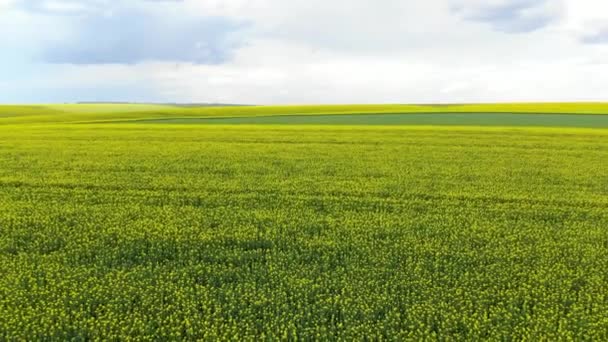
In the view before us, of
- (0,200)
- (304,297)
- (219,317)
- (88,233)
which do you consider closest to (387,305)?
(304,297)

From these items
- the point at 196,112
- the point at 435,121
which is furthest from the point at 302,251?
the point at 196,112

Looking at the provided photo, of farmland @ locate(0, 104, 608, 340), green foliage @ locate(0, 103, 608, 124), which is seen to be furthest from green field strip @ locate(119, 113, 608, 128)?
farmland @ locate(0, 104, 608, 340)

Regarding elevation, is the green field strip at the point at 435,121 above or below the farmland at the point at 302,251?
above

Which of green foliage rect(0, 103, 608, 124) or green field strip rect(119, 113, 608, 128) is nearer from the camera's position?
green field strip rect(119, 113, 608, 128)

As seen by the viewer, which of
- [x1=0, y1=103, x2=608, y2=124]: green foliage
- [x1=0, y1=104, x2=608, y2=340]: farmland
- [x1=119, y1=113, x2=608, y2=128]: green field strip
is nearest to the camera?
[x1=0, y1=104, x2=608, y2=340]: farmland

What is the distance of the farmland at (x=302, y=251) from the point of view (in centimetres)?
648

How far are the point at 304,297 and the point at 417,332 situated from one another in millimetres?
1773

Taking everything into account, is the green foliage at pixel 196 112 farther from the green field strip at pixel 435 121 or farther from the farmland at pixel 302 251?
the farmland at pixel 302 251

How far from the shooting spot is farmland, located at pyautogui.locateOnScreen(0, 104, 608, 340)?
6.48 meters

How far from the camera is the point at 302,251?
8.73m

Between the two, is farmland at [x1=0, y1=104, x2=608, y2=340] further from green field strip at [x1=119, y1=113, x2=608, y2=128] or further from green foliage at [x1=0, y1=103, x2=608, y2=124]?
green foliage at [x1=0, y1=103, x2=608, y2=124]

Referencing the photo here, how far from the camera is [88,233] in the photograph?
376 inches

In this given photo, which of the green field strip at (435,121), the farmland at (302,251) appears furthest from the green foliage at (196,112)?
the farmland at (302,251)

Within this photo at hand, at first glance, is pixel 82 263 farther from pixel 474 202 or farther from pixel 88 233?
pixel 474 202
